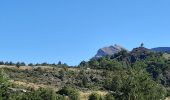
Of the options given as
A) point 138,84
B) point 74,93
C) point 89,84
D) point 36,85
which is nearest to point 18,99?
point 138,84

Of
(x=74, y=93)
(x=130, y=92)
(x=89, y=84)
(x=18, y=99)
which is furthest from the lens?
(x=89, y=84)

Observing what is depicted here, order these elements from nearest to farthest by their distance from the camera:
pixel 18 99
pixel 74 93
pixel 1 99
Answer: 1. pixel 1 99
2. pixel 18 99
3. pixel 74 93

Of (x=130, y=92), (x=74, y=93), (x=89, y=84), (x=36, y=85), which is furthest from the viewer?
(x=89, y=84)

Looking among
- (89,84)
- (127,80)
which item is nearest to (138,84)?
(127,80)

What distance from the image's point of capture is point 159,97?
97375mm

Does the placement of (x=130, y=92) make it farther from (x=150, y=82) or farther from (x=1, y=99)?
(x=1, y=99)

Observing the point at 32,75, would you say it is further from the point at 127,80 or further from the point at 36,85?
the point at 127,80

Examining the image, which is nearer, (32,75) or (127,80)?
(127,80)

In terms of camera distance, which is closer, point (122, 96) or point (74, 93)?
point (122, 96)

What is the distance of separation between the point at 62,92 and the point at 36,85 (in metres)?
21.1

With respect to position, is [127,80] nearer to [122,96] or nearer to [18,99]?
[122,96]

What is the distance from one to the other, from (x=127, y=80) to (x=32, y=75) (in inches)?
4436

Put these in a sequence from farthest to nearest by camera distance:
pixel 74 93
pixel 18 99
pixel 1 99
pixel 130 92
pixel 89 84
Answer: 1. pixel 89 84
2. pixel 74 93
3. pixel 18 99
4. pixel 130 92
5. pixel 1 99

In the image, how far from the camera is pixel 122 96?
290ft
